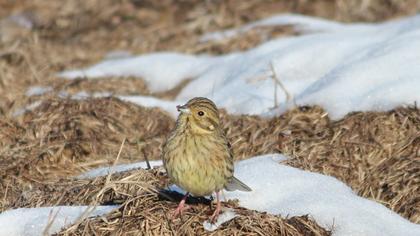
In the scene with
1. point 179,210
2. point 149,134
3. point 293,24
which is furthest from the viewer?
point 293,24

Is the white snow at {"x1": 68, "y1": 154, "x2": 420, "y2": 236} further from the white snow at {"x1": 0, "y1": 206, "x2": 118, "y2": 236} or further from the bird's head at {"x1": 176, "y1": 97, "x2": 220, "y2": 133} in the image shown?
the white snow at {"x1": 0, "y1": 206, "x2": 118, "y2": 236}

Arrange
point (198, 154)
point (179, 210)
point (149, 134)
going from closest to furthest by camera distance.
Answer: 1. point (198, 154)
2. point (179, 210)
3. point (149, 134)

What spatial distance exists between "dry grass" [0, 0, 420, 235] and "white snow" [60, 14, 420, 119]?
0.79 feet

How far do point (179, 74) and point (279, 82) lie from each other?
205 centimetres

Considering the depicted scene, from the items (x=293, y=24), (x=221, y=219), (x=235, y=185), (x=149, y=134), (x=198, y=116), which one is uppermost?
(x=198, y=116)

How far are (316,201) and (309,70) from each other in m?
3.73

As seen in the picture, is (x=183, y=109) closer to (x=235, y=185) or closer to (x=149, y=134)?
(x=235, y=185)

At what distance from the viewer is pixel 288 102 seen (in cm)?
926

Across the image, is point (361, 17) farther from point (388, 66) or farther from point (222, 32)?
point (388, 66)

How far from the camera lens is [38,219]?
6.37m

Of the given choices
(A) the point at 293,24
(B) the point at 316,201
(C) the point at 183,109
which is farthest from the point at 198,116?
(A) the point at 293,24

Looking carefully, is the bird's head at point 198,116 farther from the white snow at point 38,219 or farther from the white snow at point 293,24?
the white snow at point 293,24

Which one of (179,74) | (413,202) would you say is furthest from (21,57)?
(413,202)

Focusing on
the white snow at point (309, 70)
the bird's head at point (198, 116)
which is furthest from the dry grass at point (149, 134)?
the bird's head at point (198, 116)
